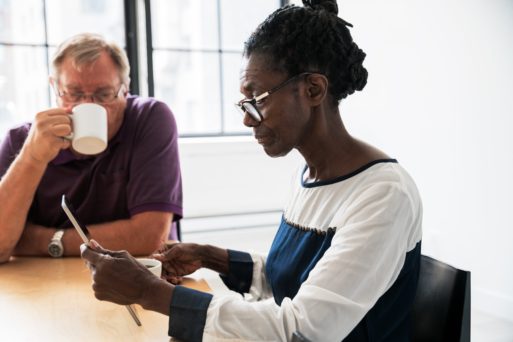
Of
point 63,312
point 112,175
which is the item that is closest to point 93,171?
point 112,175

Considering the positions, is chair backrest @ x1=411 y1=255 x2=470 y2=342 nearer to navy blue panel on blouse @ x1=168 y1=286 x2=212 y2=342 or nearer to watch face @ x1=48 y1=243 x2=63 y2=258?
navy blue panel on blouse @ x1=168 y1=286 x2=212 y2=342

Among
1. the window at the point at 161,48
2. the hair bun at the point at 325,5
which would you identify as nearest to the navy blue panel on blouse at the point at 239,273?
the hair bun at the point at 325,5

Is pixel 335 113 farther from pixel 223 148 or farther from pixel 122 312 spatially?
pixel 223 148

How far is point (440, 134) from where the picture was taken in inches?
113

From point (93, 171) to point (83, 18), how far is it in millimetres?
1785

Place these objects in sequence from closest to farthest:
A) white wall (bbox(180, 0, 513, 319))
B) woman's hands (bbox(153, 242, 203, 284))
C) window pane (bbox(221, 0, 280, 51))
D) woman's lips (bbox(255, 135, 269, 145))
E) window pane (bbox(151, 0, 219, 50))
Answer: woman's lips (bbox(255, 135, 269, 145)) → woman's hands (bbox(153, 242, 203, 284)) → white wall (bbox(180, 0, 513, 319)) → window pane (bbox(151, 0, 219, 50)) → window pane (bbox(221, 0, 280, 51))

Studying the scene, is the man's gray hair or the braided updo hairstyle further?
the man's gray hair

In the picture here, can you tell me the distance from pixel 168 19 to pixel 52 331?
2.68 metres

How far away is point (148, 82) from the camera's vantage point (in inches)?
127

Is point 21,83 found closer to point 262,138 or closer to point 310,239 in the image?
point 262,138

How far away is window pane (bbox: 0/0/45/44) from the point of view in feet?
9.74

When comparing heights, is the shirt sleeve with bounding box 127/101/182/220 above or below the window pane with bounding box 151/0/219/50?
below

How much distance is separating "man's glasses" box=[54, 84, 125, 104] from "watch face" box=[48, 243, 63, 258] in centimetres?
47

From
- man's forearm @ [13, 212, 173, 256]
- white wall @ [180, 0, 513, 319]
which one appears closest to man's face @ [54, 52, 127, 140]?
man's forearm @ [13, 212, 173, 256]
